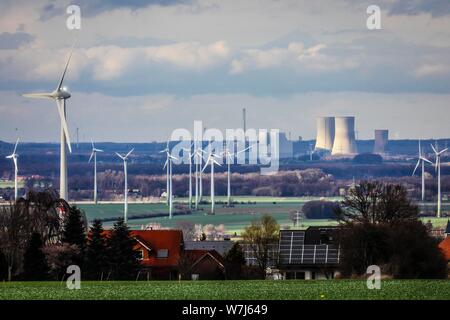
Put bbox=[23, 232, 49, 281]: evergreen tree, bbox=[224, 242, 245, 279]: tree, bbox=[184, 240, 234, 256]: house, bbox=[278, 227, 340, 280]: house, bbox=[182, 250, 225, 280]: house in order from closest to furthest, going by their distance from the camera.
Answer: bbox=[23, 232, 49, 281]: evergreen tree
bbox=[224, 242, 245, 279]: tree
bbox=[278, 227, 340, 280]: house
bbox=[182, 250, 225, 280]: house
bbox=[184, 240, 234, 256]: house

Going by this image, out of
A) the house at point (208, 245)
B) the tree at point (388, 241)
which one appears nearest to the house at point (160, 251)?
the tree at point (388, 241)

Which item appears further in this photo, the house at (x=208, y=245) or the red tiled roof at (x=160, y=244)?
the house at (x=208, y=245)

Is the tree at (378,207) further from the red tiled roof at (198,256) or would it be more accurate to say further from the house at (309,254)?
the red tiled roof at (198,256)

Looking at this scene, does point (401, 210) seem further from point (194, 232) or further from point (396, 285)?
point (194, 232)

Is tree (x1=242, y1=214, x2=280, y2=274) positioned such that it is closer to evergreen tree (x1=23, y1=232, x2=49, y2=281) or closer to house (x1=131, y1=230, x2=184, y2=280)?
house (x1=131, y1=230, x2=184, y2=280)

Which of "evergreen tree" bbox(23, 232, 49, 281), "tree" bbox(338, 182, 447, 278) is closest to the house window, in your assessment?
"tree" bbox(338, 182, 447, 278)

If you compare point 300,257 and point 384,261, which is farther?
point 300,257
